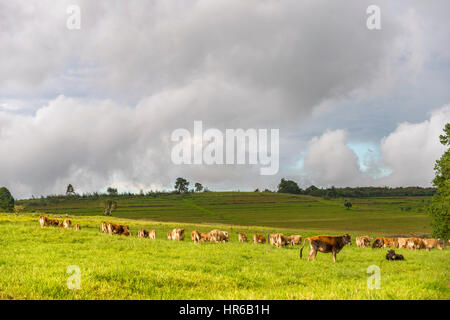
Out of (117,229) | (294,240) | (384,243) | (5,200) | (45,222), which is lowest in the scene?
(5,200)

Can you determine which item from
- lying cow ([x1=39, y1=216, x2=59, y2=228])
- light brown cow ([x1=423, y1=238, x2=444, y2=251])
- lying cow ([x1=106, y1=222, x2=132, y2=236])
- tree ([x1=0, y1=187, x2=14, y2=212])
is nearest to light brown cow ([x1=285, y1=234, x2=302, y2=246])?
light brown cow ([x1=423, y1=238, x2=444, y2=251])

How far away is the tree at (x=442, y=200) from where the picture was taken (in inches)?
1515

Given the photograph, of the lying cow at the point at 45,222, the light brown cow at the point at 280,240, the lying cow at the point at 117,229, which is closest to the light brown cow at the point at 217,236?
the light brown cow at the point at 280,240

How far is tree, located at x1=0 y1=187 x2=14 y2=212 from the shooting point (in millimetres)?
128925

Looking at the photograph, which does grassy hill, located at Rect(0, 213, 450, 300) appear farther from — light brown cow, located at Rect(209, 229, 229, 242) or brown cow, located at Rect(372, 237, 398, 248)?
brown cow, located at Rect(372, 237, 398, 248)

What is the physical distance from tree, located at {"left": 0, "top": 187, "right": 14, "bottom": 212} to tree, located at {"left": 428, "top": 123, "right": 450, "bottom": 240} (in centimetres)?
13979

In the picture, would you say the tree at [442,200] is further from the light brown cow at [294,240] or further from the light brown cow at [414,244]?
the light brown cow at [294,240]

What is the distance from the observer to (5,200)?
13012 centimetres

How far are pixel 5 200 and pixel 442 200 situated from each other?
14291 centimetres

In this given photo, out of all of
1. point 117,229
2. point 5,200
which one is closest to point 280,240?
point 117,229

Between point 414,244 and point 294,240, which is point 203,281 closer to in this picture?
point 294,240
